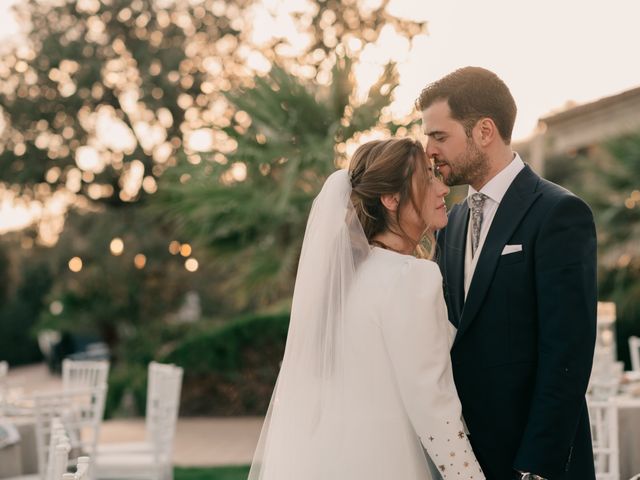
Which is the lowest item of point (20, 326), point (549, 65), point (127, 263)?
point (20, 326)

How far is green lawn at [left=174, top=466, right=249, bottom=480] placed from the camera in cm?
868

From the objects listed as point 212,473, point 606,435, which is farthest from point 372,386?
point 212,473

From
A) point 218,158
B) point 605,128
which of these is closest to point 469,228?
point 218,158

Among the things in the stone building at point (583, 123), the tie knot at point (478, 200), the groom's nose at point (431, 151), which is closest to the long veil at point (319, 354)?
the groom's nose at point (431, 151)

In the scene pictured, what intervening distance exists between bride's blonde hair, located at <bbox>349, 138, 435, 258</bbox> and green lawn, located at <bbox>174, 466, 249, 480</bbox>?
242 inches

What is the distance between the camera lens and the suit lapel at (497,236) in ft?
8.64

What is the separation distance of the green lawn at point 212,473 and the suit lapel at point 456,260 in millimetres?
5919

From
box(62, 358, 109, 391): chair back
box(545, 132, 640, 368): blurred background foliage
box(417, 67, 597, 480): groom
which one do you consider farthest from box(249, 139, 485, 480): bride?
box(545, 132, 640, 368): blurred background foliage

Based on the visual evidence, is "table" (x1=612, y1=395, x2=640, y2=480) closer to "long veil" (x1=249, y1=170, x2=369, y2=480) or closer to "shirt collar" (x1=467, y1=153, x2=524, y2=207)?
"shirt collar" (x1=467, y1=153, x2=524, y2=207)

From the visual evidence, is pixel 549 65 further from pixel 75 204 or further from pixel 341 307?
pixel 75 204

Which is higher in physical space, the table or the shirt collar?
the shirt collar

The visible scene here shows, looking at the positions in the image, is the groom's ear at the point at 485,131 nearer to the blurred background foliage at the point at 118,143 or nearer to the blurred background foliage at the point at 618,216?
the blurred background foliage at the point at 618,216

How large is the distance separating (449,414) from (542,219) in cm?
57

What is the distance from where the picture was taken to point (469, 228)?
2.93 meters
